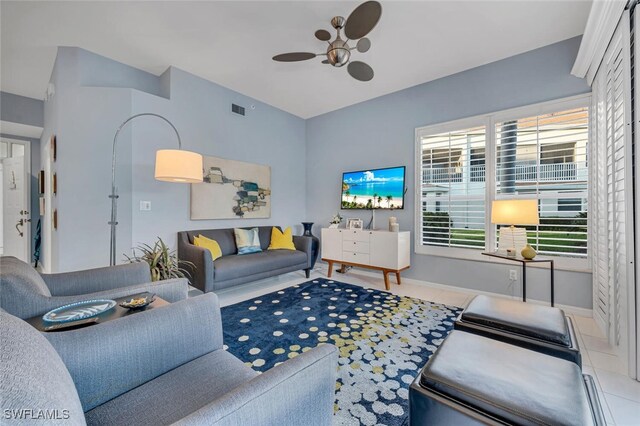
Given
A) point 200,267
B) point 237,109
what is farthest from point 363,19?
point 200,267

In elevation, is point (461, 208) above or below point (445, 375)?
above

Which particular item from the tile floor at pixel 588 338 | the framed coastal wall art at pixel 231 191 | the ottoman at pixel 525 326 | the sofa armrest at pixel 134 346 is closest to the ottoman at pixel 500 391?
the ottoman at pixel 525 326

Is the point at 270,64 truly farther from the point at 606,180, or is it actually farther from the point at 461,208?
the point at 606,180

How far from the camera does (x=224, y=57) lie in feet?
10.7

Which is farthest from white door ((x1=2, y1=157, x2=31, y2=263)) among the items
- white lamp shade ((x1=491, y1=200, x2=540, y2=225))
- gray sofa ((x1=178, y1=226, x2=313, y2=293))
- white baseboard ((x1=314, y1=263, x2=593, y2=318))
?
white lamp shade ((x1=491, y1=200, x2=540, y2=225))

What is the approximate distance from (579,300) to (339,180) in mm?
3417

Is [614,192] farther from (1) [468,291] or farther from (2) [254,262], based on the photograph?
(2) [254,262]

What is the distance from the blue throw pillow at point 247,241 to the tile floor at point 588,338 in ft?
1.58

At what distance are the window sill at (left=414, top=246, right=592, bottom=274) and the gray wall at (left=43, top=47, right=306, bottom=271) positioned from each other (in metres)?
3.12

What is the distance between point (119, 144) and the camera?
3188 mm

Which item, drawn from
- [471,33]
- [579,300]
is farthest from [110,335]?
[579,300]

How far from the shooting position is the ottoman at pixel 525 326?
137 cm

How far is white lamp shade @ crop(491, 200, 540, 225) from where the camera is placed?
102 inches
